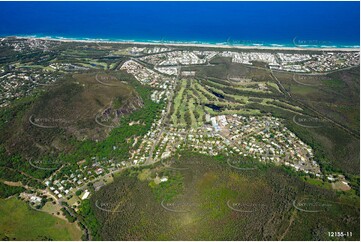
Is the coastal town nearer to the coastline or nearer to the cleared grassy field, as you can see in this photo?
the cleared grassy field

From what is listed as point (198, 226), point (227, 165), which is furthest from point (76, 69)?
point (198, 226)

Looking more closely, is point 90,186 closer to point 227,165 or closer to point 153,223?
point 153,223

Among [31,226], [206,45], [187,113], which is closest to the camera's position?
[31,226]

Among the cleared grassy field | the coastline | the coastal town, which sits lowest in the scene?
the cleared grassy field

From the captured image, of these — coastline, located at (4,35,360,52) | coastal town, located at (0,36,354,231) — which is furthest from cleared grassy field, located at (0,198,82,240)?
coastline, located at (4,35,360,52)

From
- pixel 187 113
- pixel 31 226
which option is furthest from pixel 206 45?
pixel 31 226

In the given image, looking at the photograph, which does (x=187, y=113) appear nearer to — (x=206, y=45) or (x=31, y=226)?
(x=31, y=226)

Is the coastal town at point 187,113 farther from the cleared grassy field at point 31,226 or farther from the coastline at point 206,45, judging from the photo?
the coastline at point 206,45

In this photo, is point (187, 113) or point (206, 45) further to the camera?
point (206, 45)
